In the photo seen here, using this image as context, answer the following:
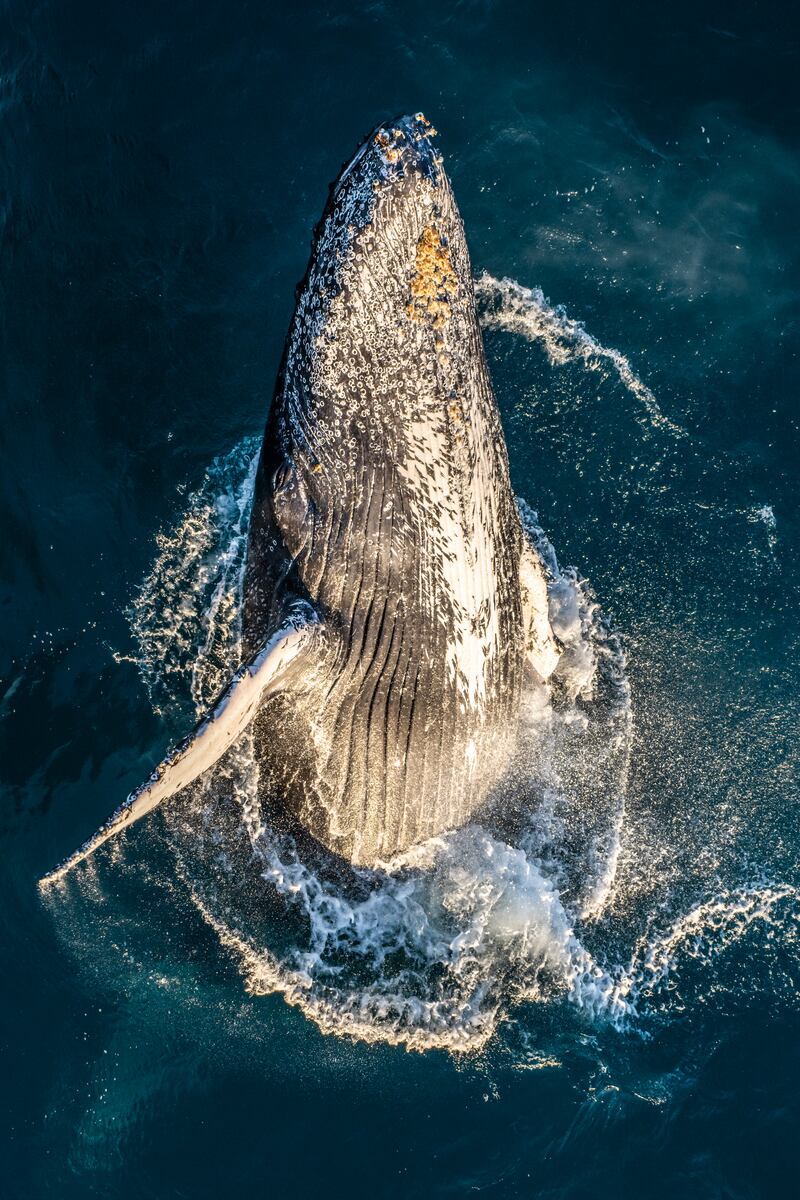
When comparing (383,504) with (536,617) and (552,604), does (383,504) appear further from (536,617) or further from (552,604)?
(552,604)

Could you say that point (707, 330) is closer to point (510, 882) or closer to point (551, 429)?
point (551, 429)

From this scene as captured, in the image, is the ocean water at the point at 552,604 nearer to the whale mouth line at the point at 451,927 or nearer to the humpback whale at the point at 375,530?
the whale mouth line at the point at 451,927

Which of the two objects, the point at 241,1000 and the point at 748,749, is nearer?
the point at 241,1000

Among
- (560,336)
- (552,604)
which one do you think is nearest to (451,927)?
(552,604)

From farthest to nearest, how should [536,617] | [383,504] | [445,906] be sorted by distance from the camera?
[536,617]
[445,906]
[383,504]

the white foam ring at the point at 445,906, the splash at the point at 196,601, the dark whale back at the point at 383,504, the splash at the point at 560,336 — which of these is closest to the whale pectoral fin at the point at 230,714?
the dark whale back at the point at 383,504

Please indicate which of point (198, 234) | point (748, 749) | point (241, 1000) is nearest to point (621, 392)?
point (748, 749)
